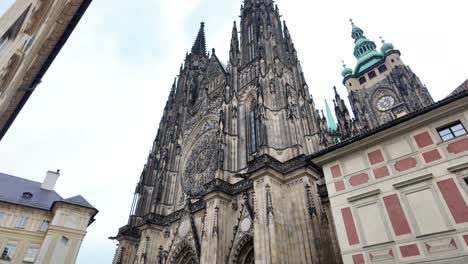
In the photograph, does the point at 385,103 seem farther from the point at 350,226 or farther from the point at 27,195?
the point at 27,195

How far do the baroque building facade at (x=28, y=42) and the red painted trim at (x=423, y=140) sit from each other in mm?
11383

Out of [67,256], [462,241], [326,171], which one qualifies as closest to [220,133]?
[326,171]

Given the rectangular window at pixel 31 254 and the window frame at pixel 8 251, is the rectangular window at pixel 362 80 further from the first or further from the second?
the window frame at pixel 8 251

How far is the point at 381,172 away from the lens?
30.6ft

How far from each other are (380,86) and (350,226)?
4058 centimetres

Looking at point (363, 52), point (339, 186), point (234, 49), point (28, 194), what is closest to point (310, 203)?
point (339, 186)

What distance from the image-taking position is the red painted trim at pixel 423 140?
894 cm

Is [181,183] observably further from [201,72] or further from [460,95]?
[460,95]

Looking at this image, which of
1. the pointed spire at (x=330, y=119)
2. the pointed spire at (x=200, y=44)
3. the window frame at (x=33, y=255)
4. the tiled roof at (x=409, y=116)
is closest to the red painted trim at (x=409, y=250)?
the tiled roof at (x=409, y=116)

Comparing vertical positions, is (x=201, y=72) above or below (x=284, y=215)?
above

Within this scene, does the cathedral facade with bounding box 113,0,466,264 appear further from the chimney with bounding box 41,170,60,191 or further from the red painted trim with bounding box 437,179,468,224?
the chimney with bounding box 41,170,60,191

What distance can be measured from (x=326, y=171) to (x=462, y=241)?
176 inches

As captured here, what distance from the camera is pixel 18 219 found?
74.0ft

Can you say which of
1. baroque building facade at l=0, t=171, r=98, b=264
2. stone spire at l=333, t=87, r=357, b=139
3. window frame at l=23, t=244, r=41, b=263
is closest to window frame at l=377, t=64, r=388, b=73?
stone spire at l=333, t=87, r=357, b=139
